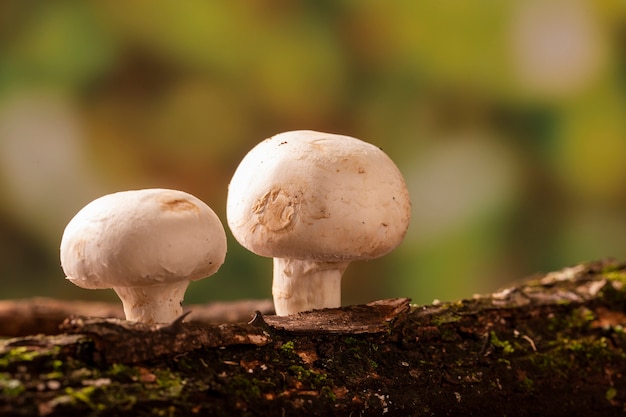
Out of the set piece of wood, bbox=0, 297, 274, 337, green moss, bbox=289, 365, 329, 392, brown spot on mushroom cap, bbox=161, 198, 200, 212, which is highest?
brown spot on mushroom cap, bbox=161, 198, 200, 212

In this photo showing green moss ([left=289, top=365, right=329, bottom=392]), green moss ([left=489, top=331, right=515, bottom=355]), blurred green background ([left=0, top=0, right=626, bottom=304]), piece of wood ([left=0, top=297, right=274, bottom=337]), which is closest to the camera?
green moss ([left=289, top=365, right=329, bottom=392])

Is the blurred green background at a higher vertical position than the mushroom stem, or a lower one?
higher

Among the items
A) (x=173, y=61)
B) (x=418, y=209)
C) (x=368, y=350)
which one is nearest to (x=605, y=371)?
(x=368, y=350)

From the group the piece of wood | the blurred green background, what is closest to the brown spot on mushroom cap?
the piece of wood

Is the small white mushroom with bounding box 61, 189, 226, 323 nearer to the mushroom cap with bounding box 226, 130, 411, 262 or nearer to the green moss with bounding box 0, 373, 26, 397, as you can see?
the mushroom cap with bounding box 226, 130, 411, 262

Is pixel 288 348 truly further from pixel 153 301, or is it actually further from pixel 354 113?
pixel 354 113

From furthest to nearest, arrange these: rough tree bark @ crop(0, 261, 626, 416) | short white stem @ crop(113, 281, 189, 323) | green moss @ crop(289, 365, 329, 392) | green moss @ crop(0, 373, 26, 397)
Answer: short white stem @ crop(113, 281, 189, 323)
green moss @ crop(289, 365, 329, 392)
rough tree bark @ crop(0, 261, 626, 416)
green moss @ crop(0, 373, 26, 397)

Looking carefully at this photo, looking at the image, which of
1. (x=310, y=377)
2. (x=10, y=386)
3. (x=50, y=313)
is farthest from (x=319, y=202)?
(x=50, y=313)

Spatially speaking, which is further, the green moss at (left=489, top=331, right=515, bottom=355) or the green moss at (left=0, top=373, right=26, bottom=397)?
the green moss at (left=489, top=331, right=515, bottom=355)
